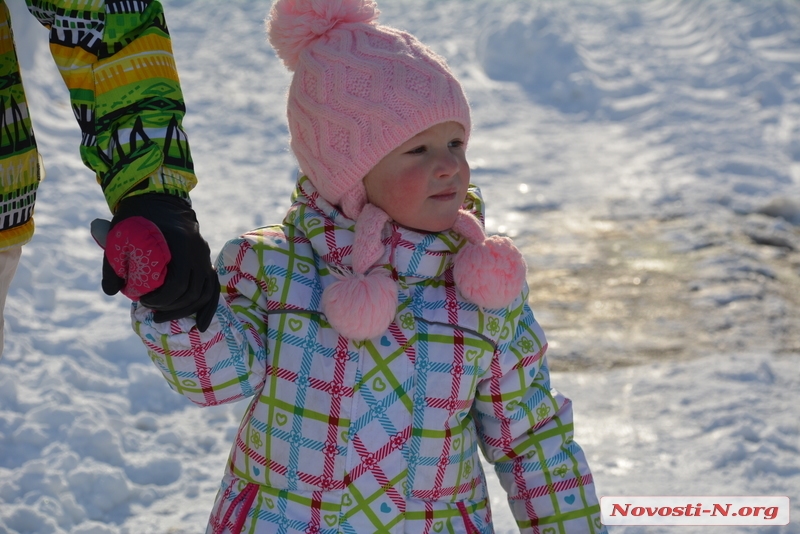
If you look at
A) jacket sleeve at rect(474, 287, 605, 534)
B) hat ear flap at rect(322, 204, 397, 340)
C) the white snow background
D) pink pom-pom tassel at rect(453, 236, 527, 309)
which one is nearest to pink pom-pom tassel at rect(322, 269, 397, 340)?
hat ear flap at rect(322, 204, 397, 340)

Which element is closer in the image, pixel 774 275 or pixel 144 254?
pixel 144 254

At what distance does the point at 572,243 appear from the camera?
5.32m

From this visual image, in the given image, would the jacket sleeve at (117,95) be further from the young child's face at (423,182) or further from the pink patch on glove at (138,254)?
the young child's face at (423,182)

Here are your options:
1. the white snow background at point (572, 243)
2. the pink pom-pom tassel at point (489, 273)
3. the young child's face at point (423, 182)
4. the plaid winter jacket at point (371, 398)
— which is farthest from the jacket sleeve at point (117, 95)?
the white snow background at point (572, 243)

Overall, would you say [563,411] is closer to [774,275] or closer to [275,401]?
[275,401]

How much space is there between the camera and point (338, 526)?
5.66ft

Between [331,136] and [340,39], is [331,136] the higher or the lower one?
the lower one

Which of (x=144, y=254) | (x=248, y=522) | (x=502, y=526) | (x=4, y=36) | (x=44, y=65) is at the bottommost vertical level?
(x=44, y=65)

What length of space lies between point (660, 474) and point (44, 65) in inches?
220

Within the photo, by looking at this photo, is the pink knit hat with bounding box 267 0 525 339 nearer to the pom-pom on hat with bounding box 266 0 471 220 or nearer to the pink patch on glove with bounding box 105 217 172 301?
the pom-pom on hat with bounding box 266 0 471 220

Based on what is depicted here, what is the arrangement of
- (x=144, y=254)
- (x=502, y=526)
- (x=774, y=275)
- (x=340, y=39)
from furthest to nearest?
(x=774, y=275) → (x=502, y=526) → (x=340, y=39) → (x=144, y=254)

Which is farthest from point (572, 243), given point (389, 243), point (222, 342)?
point (222, 342)

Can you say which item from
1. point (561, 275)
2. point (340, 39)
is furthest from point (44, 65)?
point (340, 39)

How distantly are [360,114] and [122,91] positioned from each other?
441 millimetres
